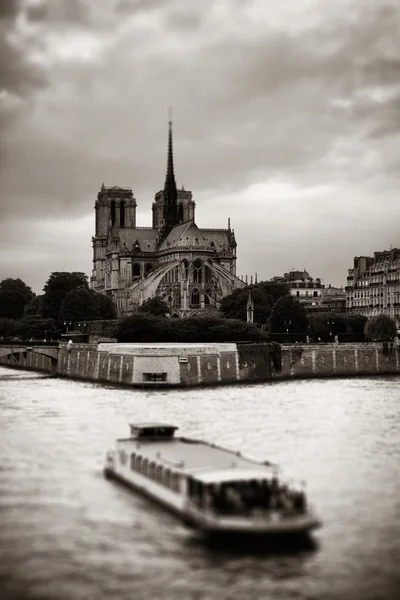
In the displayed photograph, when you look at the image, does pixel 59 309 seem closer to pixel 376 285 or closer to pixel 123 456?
pixel 376 285

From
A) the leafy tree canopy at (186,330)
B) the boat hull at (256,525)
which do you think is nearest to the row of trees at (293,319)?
the leafy tree canopy at (186,330)

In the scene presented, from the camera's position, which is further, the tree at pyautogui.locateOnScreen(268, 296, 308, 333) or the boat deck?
the tree at pyautogui.locateOnScreen(268, 296, 308, 333)

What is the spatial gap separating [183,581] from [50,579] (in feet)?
8.90

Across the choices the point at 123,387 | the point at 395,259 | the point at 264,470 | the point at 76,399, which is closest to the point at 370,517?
the point at 264,470

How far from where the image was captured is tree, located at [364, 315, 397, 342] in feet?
298

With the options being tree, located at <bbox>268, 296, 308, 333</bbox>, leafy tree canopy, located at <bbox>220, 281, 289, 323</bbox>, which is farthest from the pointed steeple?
tree, located at <bbox>268, 296, 308, 333</bbox>

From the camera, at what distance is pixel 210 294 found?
145m

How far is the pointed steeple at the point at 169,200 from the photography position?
6417 inches

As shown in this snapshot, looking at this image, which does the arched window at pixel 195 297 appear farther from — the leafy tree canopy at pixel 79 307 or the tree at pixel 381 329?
the tree at pixel 381 329

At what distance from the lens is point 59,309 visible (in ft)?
424

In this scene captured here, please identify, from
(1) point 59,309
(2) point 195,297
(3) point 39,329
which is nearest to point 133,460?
(3) point 39,329

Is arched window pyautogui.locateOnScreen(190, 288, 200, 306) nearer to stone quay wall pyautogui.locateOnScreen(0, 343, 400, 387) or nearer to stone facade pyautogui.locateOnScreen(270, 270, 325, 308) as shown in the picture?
stone facade pyautogui.locateOnScreen(270, 270, 325, 308)

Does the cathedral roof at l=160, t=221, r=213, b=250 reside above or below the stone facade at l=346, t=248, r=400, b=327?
above

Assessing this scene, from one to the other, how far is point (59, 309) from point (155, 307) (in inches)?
470
